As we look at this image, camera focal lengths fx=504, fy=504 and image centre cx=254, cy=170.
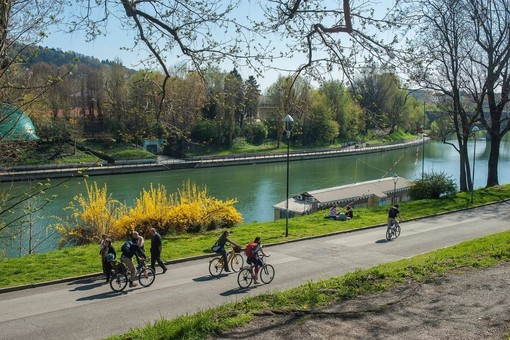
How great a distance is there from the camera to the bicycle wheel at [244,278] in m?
13.9

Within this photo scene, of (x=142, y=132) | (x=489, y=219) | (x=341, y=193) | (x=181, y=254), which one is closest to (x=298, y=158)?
(x=341, y=193)

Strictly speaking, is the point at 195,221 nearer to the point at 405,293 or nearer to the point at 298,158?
the point at 405,293

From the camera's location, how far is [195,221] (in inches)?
918

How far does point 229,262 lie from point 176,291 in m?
2.75

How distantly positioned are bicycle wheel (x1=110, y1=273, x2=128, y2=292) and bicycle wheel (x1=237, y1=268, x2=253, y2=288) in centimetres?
309

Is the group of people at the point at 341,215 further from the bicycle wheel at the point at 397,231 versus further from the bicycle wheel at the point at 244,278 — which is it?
the bicycle wheel at the point at 244,278

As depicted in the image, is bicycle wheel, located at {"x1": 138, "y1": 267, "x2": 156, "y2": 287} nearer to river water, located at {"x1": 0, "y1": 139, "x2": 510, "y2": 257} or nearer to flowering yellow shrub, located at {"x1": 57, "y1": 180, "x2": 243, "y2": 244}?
flowering yellow shrub, located at {"x1": 57, "y1": 180, "x2": 243, "y2": 244}

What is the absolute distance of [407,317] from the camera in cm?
800

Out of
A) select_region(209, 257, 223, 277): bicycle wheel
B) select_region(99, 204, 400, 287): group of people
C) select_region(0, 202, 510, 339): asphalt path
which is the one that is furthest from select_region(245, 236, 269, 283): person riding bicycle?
select_region(209, 257, 223, 277): bicycle wheel

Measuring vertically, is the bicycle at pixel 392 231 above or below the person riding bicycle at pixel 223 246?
below

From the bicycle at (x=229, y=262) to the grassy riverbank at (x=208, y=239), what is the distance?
1.92 meters

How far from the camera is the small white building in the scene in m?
31.0

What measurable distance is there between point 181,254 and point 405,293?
1000cm

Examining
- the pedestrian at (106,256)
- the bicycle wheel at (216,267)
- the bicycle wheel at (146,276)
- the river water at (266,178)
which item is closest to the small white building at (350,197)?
the river water at (266,178)
